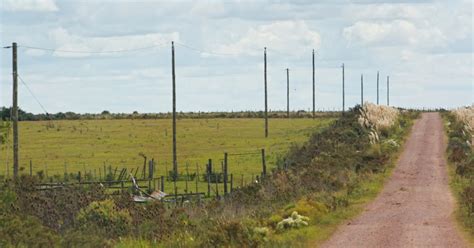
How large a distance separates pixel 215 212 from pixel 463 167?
1082cm

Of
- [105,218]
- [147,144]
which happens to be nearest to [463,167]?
[105,218]

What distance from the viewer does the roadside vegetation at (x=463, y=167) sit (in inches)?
979

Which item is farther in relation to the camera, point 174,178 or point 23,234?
point 174,178

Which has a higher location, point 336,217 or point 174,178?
point 336,217

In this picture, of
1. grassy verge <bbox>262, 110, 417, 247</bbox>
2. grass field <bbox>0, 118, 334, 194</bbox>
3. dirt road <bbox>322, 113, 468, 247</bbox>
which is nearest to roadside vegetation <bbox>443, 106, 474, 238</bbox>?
dirt road <bbox>322, 113, 468, 247</bbox>

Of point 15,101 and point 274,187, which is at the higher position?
point 15,101

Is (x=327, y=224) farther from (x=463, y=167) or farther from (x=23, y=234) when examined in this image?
(x=463, y=167)

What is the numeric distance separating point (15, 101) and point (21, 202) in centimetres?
1105

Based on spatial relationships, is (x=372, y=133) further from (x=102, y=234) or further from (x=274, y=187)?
(x=102, y=234)

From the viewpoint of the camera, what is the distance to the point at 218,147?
237 ft

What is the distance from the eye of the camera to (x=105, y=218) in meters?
27.5

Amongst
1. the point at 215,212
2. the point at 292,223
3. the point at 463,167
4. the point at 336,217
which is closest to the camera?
the point at 292,223

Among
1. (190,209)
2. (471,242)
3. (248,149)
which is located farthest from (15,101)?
(248,149)

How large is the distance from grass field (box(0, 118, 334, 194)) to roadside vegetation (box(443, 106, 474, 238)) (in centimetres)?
1102
